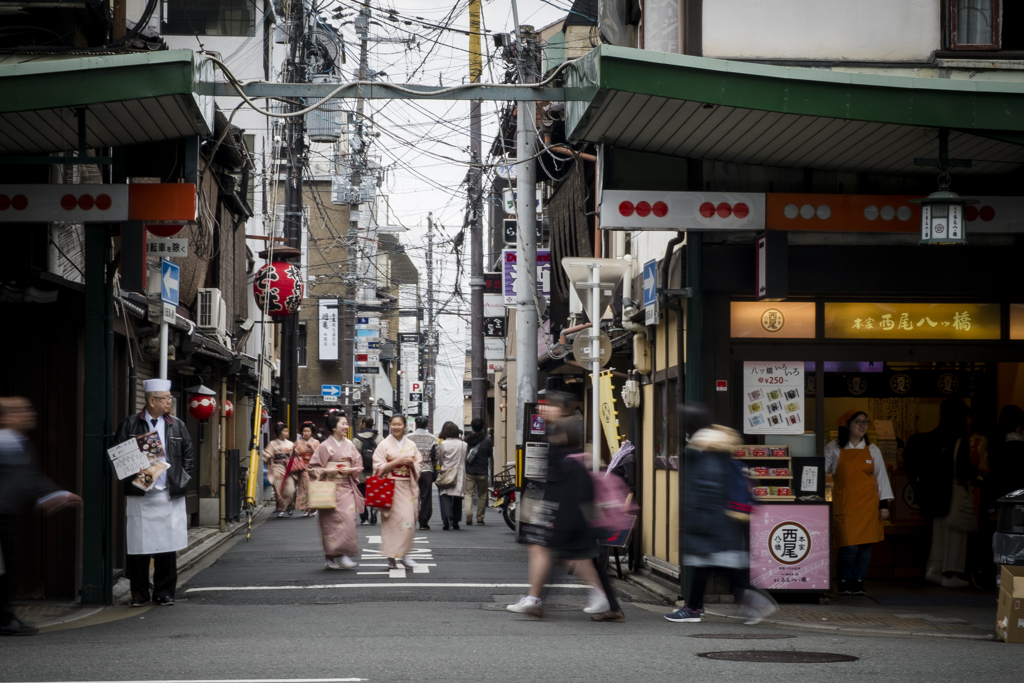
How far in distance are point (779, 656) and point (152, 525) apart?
19.8 feet

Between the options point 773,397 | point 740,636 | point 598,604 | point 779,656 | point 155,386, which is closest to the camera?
point 779,656

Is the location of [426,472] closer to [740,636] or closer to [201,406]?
[201,406]

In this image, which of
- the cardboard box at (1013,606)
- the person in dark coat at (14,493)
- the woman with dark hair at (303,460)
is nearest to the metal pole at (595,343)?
the cardboard box at (1013,606)

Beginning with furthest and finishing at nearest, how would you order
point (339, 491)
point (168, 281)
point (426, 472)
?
1. point (426, 472)
2. point (339, 491)
3. point (168, 281)

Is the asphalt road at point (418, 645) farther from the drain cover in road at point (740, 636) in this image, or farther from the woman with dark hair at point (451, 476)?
the woman with dark hair at point (451, 476)

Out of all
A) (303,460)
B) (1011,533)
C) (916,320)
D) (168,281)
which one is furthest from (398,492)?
(303,460)

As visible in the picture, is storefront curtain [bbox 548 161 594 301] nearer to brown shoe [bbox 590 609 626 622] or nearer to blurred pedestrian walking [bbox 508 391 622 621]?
blurred pedestrian walking [bbox 508 391 622 621]

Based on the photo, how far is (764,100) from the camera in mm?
9422

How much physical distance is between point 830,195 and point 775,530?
3351mm

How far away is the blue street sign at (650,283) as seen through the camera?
12742 mm

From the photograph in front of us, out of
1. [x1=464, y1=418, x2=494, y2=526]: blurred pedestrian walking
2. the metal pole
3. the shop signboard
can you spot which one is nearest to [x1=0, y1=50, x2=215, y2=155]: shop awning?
the metal pole

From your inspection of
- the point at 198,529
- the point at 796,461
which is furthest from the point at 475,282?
the point at 796,461

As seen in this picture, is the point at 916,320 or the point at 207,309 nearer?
the point at 916,320

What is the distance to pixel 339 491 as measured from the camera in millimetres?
14797
